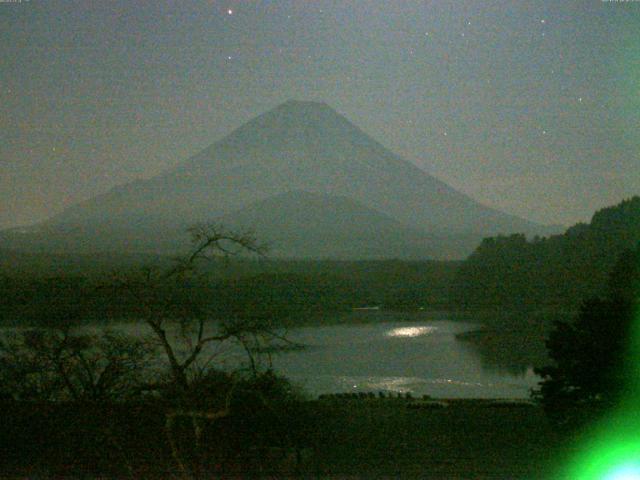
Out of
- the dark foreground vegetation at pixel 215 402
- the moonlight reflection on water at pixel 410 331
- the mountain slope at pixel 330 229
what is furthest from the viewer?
the mountain slope at pixel 330 229

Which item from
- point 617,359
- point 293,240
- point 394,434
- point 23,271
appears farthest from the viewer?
point 293,240

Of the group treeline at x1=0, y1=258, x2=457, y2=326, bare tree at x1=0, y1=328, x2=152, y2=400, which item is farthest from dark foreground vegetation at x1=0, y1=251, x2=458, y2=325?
bare tree at x1=0, y1=328, x2=152, y2=400

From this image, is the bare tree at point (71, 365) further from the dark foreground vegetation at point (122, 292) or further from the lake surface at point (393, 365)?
the lake surface at point (393, 365)

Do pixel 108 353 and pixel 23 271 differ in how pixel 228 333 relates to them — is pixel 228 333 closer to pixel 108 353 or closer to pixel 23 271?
pixel 108 353

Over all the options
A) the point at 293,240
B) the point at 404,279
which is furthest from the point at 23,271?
the point at 293,240

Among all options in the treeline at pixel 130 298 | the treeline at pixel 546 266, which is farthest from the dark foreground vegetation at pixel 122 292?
the treeline at pixel 546 266

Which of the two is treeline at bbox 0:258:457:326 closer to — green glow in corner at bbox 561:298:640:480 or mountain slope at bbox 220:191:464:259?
green glow in corner at bbox 561:298:640:480

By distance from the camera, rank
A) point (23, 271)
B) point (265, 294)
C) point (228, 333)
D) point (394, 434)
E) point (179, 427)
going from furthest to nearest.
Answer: point (265, 294) < point (23, 271) < point (394, 434) < point (179, 427) < point (228, 333)
